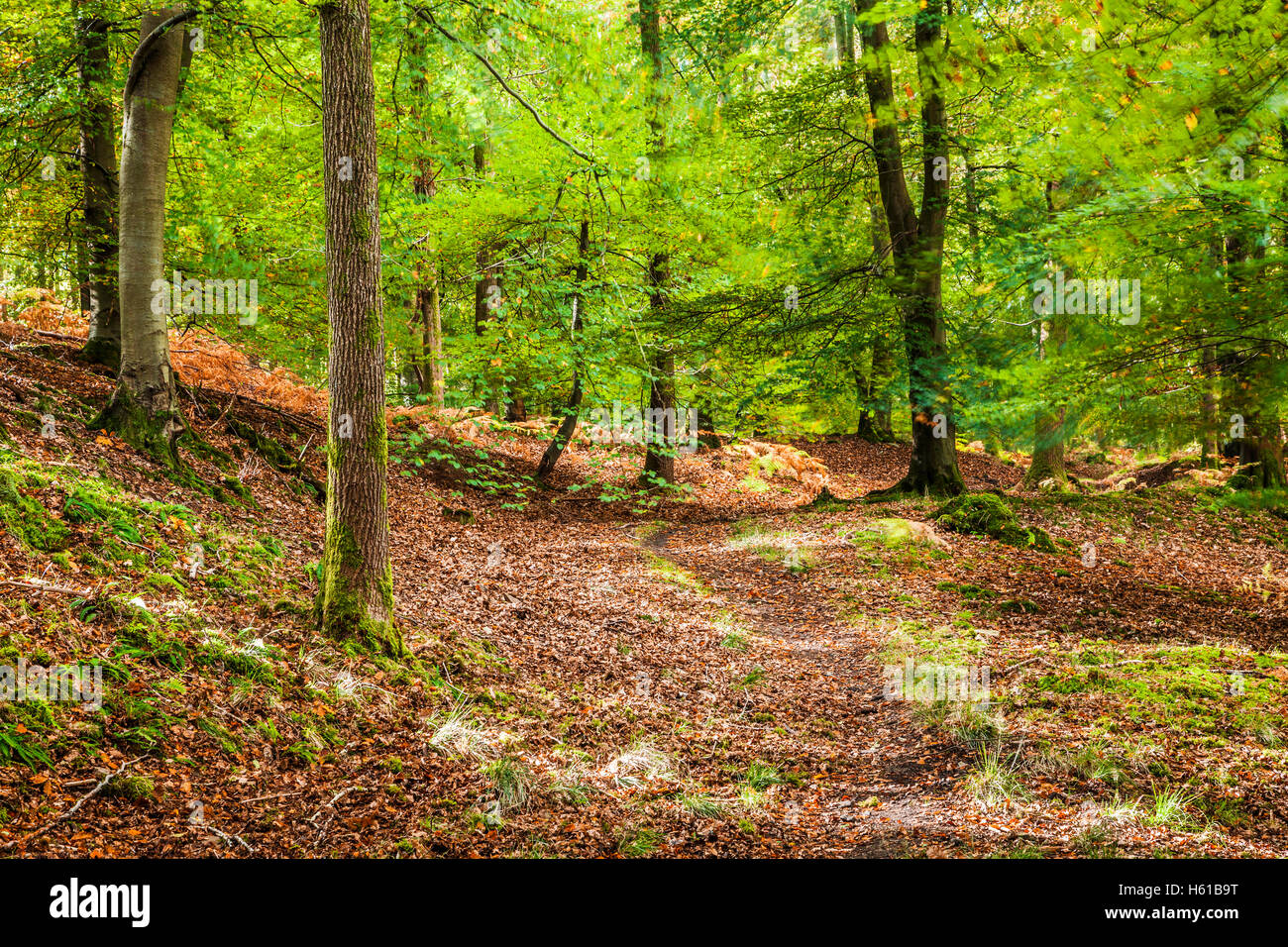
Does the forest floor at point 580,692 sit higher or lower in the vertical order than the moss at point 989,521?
lower

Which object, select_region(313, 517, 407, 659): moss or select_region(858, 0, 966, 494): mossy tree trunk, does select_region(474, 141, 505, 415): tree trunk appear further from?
select_region(858, 0, 966, 494): mossy tree trunk

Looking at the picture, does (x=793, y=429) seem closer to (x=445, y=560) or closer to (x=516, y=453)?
(x=516, y=453)

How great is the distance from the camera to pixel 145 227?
23.0 ft

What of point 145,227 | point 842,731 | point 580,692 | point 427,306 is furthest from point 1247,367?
point 427,306

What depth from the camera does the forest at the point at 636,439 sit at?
3967mm

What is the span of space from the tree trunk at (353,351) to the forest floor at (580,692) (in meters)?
0.36

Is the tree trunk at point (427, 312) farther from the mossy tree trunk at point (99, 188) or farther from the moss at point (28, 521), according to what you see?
the moss at point (28, 521)

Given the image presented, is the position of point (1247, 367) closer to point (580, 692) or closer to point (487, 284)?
point (580, 692)

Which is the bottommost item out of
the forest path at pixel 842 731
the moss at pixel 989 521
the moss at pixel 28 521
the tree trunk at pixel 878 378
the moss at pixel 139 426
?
the forest path at pixel 842 731

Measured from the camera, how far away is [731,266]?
1280 centimetres

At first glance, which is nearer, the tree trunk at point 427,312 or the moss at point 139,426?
the moss at point 139,426

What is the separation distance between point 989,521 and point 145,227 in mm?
10297

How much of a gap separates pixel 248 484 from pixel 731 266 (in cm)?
815

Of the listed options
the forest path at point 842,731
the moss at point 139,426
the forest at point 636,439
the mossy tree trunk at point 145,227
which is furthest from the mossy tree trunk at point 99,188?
the forest path at point 842,731
